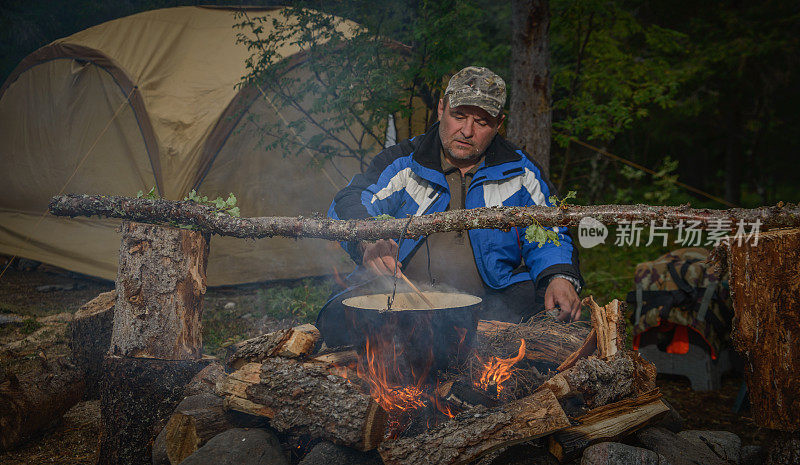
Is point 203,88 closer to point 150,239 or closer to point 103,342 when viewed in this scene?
point 103,342

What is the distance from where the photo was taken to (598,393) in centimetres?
207

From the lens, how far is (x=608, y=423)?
6.64ft

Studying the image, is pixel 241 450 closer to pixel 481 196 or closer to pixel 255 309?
pixel 481 196

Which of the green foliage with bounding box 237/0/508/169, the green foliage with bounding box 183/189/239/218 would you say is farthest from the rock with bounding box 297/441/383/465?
the green foliage with bounding box 237/0/508/169

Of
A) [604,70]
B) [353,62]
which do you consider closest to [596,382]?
[353,62]

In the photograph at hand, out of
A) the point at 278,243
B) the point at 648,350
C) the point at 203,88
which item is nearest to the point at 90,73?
the point at 203,88

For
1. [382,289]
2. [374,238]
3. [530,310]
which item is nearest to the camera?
[374,238]

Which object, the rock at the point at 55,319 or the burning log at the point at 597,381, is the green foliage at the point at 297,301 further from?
the burning log at the point at 597,381

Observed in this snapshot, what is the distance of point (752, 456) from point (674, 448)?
0.62m

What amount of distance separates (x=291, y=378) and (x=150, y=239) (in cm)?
114

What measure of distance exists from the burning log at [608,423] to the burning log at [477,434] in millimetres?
123

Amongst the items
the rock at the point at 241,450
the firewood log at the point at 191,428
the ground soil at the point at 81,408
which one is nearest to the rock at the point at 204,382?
the firewood log at the point at 191,428

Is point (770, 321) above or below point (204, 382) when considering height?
above

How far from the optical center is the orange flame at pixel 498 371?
2299 millimetres
